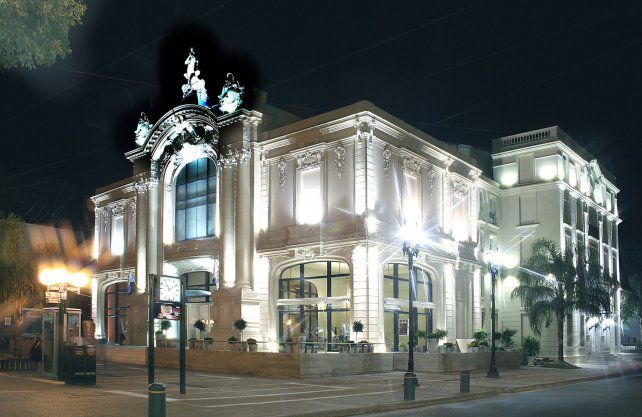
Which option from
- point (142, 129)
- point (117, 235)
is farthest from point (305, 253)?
point (117, 235)

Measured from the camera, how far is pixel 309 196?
40250 mm

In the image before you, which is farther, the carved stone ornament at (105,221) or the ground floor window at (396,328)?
the carved stone ornament at (105,221)

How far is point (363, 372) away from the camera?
33500 mm

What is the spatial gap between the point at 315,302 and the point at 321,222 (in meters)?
4.57

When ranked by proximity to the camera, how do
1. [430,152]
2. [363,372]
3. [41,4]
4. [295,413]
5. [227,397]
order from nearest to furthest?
[41,4]
[295,413]
[227,397]
[363,372]
[430,152]

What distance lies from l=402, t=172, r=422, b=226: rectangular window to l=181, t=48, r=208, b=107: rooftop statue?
47.7 feet

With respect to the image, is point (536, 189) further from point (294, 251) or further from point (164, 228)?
point (164, 228)

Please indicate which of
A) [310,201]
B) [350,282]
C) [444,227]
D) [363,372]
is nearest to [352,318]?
[350,282]

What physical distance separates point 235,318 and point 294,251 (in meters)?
5.18

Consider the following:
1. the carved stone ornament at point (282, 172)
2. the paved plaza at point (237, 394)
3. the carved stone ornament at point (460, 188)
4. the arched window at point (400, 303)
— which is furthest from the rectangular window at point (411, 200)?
the paved plaza at point (237, 394)

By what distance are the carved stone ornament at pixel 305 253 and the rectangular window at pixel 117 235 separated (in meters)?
19.3

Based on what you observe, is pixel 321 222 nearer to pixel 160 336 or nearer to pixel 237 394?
pixel 160 336

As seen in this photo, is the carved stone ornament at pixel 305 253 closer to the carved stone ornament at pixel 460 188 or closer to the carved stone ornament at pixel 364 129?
the carved stone ornament at pixel 364 129

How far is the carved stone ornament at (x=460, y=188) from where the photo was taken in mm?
47625
